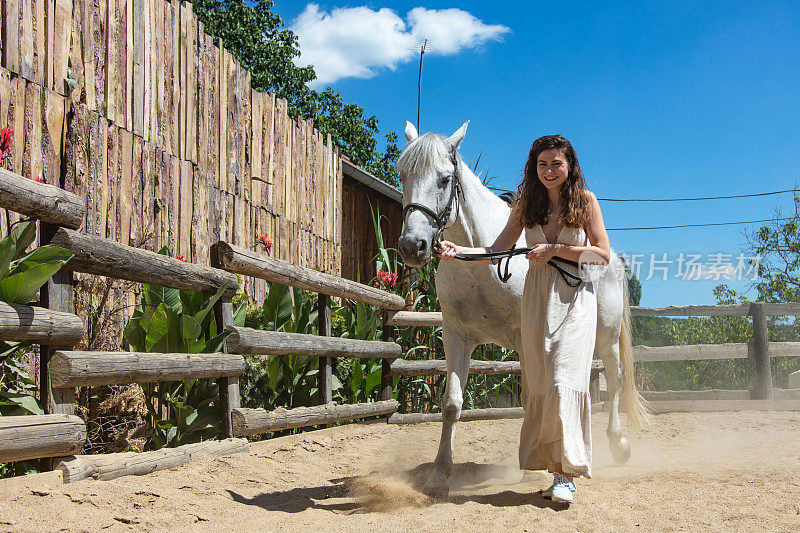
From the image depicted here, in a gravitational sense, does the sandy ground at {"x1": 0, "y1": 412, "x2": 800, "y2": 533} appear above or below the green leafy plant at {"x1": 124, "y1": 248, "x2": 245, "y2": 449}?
below

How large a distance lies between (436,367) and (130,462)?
4.05m

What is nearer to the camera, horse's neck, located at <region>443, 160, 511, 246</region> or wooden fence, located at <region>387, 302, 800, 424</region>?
horse's neck, located at <region>443, 160, 511, 246</region>

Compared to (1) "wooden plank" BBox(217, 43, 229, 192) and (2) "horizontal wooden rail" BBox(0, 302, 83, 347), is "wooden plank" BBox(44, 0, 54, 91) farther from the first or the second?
(2) "horizontal wooden rail" BBox(0, 302, 83, 347)

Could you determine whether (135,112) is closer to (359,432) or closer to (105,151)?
(105,151)

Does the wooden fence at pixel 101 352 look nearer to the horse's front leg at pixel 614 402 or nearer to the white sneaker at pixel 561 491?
the white sneaker at pixel 561 491

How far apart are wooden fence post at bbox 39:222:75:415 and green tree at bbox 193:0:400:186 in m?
16.4

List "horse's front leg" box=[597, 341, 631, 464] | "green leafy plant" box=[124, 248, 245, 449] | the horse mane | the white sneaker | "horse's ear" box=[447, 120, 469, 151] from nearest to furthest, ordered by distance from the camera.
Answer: the white sneaker, the horse mane, "horse's ear" box=[447, 120, 469, 151], "green leafy plant" box=[124, 248, 245, 449], "horse's front leg" box=[597, 341, 631, 464]

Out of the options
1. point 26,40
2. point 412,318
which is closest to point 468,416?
point 412,318

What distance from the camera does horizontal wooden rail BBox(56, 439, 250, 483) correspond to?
3.23m

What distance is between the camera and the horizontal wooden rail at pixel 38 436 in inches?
114

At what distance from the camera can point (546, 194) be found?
12.0 feet

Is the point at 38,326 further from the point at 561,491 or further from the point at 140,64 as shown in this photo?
the point at 140,64

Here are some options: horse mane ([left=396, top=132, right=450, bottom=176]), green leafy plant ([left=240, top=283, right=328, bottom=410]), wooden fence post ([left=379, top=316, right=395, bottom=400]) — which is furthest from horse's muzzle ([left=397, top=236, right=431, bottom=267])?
wooden fence post ([left=379, top=316, right=395, bottom=400])

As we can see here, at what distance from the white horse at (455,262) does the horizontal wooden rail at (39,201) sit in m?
1.68
